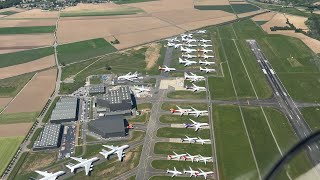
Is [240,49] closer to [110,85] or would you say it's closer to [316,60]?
[316,60]

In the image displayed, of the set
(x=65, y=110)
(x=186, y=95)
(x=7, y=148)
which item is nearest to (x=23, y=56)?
(x=65, y=110)

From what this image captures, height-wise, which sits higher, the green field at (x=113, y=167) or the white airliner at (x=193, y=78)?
the white airliner at (x=193, y=78)

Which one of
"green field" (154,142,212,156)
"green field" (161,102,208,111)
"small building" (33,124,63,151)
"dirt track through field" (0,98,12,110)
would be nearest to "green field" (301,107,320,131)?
"green field" (161,102,208,111)

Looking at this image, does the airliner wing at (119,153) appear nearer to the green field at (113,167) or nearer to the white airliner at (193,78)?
the green field at (113,167)

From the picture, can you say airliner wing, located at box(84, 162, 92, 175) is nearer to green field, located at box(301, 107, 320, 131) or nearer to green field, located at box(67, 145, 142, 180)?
green field, located at box(67, 145, 142, 180)

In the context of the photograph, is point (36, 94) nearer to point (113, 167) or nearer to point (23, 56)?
point (23, 56)

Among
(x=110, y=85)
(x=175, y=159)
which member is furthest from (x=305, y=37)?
(x=175, y=159)

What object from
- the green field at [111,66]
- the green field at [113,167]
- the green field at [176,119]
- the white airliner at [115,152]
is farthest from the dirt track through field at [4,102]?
the green field at [176,119]
